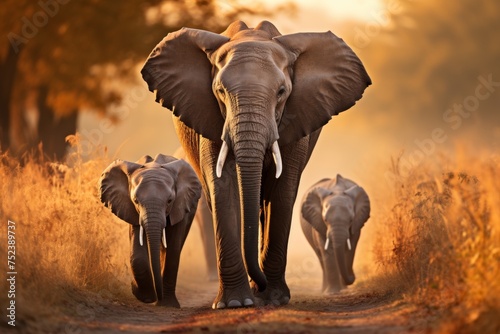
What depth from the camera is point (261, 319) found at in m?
9.63

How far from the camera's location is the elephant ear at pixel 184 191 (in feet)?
45.0

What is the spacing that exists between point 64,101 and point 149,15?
13.2ft

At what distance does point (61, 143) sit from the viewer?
33.0m

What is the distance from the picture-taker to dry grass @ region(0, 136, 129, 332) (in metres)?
10.2

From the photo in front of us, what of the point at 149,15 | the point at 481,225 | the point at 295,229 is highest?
the point at 149,15

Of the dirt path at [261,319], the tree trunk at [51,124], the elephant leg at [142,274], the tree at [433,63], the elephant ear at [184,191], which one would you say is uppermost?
the tree at [433,63]

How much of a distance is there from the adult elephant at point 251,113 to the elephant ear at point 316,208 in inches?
217

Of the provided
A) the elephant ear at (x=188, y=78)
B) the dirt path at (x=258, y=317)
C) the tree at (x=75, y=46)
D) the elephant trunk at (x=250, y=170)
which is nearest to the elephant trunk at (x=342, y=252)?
the dirt path at (x=258, y=317)

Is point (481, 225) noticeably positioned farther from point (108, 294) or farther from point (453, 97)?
point (453, 97)

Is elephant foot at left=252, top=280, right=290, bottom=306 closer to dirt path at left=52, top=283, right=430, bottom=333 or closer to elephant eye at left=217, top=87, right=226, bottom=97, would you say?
dirt path at left=52, top=283, right=430, bottom=333

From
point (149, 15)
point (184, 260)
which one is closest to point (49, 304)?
point (184, 260)

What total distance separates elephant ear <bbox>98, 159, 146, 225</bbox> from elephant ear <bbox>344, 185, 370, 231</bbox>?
17.6 feet

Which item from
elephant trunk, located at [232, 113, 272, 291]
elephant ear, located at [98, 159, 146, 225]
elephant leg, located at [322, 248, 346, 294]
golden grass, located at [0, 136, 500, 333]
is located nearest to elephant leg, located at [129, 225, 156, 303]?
golden grass, located at [0, 136, 500, 333]

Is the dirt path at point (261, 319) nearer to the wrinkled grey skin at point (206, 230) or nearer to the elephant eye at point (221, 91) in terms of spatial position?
the elephant eye at point (221, 91)
